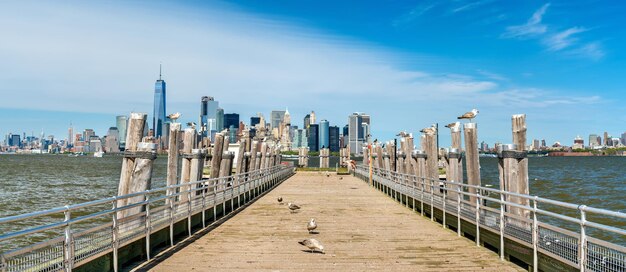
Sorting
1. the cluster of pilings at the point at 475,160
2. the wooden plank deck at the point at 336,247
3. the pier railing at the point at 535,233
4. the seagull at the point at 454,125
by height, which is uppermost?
the seagull at the point at 454,125

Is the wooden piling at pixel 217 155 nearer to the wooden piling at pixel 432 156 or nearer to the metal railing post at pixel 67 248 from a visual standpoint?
the wooden piling at pixel 432 156

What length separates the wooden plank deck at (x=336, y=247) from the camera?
923 centimetres

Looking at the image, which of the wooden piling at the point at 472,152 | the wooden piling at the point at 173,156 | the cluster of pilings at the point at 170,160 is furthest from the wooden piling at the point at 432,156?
the wooden piling at the point at 173,156

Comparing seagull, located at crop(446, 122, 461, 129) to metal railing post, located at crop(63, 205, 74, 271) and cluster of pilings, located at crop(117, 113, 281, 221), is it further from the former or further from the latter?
metal railing post, located at crop(63, 205, 74, 271)

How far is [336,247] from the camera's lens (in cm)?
1118

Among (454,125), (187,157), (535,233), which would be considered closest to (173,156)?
(187,157)

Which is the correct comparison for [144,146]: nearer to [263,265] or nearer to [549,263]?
[263,265]

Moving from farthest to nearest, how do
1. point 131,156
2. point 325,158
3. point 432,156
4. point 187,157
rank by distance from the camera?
1. point 325,158
2. point 432,156
3. point 187,157
4. point 131,156

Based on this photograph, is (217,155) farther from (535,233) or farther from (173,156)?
(535,233)

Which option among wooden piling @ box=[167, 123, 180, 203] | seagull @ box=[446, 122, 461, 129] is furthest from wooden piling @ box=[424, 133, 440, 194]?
wooden piling @ box=[167, 123, 180, 203]

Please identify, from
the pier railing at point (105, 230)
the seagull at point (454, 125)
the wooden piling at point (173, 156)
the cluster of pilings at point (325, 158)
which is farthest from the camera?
the cluster of pilings at point (325, 158)

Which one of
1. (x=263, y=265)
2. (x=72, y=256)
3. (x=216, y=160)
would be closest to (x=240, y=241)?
(x=263, y=265)

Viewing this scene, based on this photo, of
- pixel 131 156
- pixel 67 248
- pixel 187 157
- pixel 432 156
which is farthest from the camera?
pixel 432 156

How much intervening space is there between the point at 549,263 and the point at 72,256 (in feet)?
21.4
